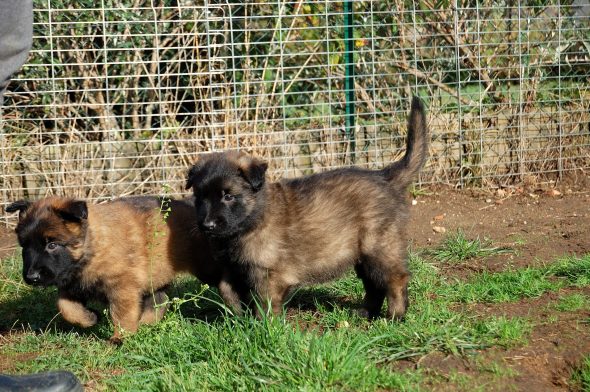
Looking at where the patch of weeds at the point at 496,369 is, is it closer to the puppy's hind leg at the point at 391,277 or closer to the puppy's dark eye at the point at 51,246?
the puppy's hind leg at the point at 391,277

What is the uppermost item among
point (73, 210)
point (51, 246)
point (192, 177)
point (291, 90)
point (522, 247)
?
point (291, 90)

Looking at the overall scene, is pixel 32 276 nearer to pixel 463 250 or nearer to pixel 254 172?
pixel 254 172

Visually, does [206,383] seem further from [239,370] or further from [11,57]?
[11,57]

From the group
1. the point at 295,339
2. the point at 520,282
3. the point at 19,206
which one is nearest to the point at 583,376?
the point at 295,339

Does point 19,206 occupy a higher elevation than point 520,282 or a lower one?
higher

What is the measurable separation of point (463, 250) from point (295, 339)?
2901 mm

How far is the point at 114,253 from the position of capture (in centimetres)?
554

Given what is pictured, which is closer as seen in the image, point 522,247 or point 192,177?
point 192,177

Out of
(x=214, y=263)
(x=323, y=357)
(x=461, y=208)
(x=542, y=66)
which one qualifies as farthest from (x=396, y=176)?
(x=542, y=66)

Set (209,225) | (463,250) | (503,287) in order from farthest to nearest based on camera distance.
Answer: (463,250) → (503,287) → (209,225)

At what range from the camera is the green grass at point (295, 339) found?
4.16m

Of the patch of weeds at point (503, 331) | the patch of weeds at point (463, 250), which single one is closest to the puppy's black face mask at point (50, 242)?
the patch of weeds at point (503, 331)

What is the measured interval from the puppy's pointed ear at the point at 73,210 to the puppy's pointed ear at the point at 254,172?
1.00m

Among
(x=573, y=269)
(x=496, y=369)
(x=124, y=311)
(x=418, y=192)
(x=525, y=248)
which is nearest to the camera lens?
(x=496, y=369)
